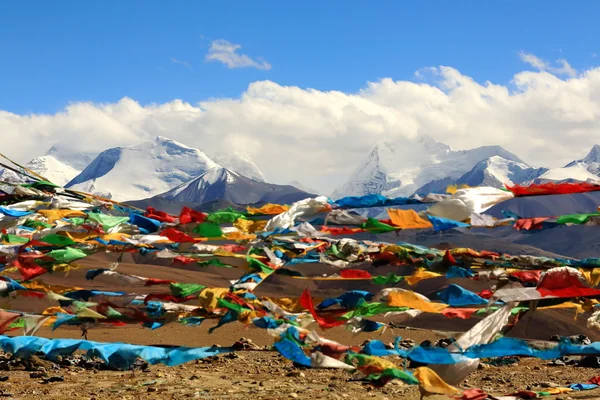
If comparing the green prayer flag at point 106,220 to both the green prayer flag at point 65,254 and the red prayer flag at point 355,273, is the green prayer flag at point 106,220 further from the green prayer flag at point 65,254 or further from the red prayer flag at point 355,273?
the red prayer flag at point 355,273

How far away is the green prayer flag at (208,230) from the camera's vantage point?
17.7 feet

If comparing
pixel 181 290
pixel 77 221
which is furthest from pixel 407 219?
pixel 77 221

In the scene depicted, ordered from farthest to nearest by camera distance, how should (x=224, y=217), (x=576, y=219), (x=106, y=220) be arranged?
(x=106, y=220) → (x=224, y=217) → (x=576, y=219)

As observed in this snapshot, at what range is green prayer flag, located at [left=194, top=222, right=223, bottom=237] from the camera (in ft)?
17.7

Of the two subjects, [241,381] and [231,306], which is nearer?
[231,306]

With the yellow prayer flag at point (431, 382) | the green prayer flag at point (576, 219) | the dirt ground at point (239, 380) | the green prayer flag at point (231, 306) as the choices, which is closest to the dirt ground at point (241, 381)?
the dirt ground at point (239, 380)

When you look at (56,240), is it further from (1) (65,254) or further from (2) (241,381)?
(2) (241,381)

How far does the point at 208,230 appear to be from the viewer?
541 centimetres

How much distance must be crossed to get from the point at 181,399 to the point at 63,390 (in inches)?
70.8

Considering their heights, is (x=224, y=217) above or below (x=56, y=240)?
above

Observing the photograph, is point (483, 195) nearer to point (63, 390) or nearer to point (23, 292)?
point (23, 292)

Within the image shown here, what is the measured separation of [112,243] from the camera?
5.78m

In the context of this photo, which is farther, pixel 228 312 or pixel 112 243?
pixel 112 243

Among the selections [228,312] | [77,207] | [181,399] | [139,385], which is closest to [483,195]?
[228,312]
